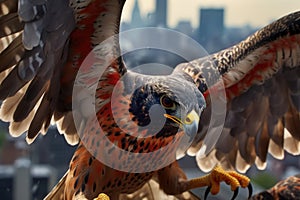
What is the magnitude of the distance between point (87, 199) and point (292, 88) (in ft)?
1.98

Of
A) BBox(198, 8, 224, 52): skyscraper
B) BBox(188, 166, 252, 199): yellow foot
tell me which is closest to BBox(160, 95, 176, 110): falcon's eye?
BBox(188, 166, 252, 199): yellow foot

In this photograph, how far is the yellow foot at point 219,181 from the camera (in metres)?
1.43

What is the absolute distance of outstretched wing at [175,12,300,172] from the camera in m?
1.43

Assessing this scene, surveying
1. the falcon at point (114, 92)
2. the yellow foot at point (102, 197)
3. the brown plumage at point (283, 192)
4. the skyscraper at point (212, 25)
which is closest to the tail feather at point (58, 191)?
the falcon at point (114, 92)

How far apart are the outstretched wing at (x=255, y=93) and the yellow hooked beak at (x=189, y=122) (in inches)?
6.4

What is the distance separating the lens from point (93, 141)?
1330 millimetres

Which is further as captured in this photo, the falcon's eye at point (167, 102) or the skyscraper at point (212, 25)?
the skyscraper at point (212, 25)

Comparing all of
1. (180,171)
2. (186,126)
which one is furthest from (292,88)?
(186,126)

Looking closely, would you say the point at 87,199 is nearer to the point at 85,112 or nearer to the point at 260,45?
the point at 85,112

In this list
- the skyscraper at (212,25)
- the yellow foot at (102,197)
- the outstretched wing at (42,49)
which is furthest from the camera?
the skyscraper at (212,25)

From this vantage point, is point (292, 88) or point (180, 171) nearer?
point (180, 171)

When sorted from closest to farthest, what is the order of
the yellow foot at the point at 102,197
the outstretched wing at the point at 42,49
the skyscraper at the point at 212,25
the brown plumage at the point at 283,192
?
1. the outstretched wing at the point at 42,49
2. the yellow foot at the point at 102,197
3. the brown plumage at the point at 283,192
4. the skyscraper at the point at 212,25

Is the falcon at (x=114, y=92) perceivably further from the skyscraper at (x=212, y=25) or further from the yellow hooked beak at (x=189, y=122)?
the skyscraper at (x=212, y=25)

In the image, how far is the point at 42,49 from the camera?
117 cm
